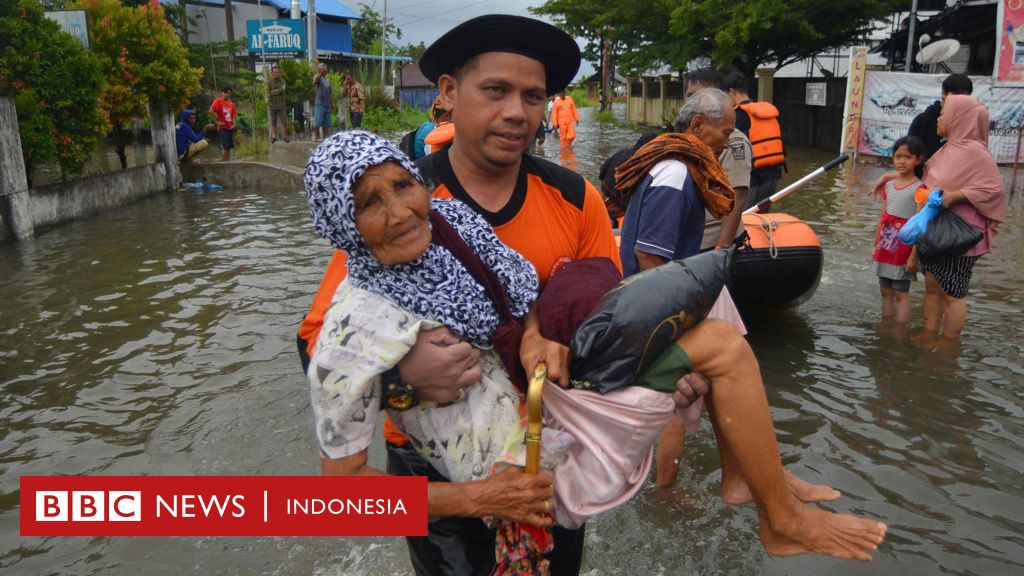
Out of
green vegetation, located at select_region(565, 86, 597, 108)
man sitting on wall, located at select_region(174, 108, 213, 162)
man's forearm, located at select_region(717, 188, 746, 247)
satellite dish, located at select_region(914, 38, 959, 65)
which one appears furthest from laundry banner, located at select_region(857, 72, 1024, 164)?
green vegetation, located at select_region(565, 86, 597, 108)

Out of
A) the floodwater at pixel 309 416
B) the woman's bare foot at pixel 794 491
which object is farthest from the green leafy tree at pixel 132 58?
the woman's bare foot at pixel 794 491

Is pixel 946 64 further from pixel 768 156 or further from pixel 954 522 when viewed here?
pixel 954 522

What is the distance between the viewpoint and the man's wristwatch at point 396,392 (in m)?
1.79

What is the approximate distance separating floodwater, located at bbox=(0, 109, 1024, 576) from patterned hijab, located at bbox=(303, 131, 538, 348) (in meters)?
2.03

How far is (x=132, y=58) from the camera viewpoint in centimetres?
1303

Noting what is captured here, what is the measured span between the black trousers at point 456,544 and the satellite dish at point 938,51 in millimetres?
19062

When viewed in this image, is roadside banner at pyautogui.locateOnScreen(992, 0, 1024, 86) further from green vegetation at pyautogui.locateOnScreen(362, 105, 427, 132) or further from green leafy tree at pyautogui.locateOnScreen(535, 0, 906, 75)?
green vegetation at pyautogui.locateOnScreen(362, 105, 427, 132)

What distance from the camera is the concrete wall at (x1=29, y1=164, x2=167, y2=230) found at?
10.5 m

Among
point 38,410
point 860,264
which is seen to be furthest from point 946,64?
point 38,410

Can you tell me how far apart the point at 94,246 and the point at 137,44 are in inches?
197

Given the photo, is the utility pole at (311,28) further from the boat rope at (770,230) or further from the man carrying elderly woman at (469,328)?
the man carrying elderly woman at (469,328)

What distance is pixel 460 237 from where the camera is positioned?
1968mm

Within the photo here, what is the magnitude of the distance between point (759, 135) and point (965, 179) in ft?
6.03

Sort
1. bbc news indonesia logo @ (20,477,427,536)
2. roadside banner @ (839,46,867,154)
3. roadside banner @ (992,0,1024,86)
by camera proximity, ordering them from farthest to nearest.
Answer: roadside banner @ (839,46,867,154) < roadside banner @ (992,0,1024,86) < bbc news indonesia logo @ (20,477,427,536)
